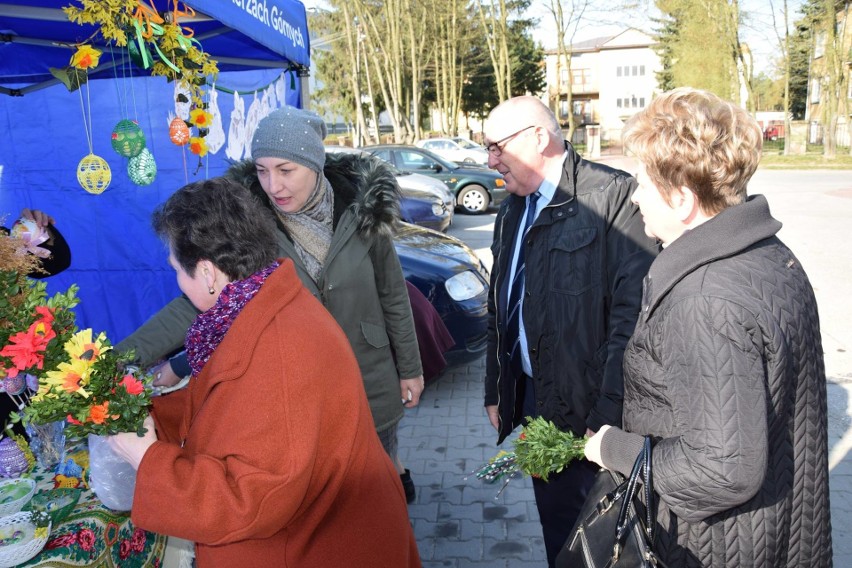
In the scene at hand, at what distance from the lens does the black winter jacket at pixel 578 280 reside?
7.59ft

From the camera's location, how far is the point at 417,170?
15109 mm

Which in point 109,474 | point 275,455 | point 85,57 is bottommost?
point 109,474

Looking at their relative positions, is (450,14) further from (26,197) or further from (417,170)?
(26,197)

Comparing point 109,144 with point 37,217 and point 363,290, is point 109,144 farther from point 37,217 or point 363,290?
point 363,290

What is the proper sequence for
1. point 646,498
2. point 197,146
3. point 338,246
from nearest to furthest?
point 646,498 → point 338,246 → point 197,146

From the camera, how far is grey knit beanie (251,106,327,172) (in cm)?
A: 257

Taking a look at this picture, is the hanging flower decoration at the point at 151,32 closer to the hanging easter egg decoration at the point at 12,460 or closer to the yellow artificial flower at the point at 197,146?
the yellow artificial flower at the point at 197,146

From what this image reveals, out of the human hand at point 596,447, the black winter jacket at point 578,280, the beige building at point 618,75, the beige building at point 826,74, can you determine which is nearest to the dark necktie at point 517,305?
the black winter jacket at point 578,280

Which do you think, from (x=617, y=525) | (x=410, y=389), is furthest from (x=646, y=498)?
(x=410, y=389)

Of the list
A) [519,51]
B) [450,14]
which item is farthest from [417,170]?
[519,51]

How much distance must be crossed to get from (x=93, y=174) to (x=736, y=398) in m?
4.23

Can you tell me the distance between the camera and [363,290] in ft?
8.91

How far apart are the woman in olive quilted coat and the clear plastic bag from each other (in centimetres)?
127

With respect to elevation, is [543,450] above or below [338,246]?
below
